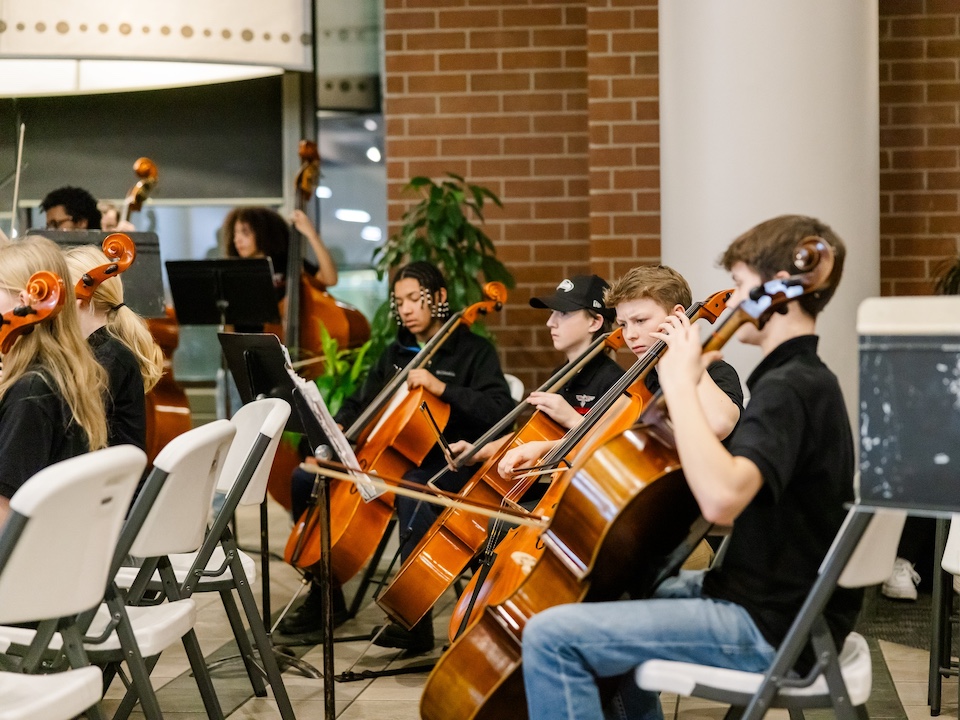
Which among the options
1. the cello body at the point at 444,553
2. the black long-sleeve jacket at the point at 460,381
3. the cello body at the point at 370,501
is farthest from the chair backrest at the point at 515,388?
the cello body at the point at 444,553

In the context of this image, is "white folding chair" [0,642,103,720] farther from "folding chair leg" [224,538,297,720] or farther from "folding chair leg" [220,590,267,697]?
"folding chair leg" [220,590,267,697]

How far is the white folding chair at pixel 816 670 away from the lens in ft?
5.97

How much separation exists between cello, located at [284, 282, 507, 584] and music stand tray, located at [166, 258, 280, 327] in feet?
3.40

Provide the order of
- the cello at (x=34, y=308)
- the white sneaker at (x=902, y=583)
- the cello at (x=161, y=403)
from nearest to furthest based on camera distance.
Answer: the cello at (x=34, y=308), the white sneaker at (x=902, y=583), the cello at (x=161, y=403)

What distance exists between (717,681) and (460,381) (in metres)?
2.11

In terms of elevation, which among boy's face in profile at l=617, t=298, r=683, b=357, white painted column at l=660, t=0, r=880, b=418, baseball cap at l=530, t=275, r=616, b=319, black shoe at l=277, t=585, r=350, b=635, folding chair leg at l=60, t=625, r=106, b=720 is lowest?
black shoe at l=277, t=585, r=350, b=635

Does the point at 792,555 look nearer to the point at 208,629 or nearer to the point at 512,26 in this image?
the point at 208,629

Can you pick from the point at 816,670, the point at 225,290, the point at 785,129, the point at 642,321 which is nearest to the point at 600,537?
the point at 816,670

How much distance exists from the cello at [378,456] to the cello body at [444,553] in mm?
337

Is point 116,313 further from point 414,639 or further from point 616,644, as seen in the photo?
point 616,644

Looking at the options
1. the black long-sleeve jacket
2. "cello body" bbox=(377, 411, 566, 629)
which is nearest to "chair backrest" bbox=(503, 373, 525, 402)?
the black long-sleeve jacket

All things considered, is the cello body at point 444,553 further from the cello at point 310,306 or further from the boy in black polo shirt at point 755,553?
the cello at point 310,306

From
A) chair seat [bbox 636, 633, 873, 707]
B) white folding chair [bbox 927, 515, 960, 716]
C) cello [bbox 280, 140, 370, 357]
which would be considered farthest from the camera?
cello [bbox 280, 140, 370, 357]

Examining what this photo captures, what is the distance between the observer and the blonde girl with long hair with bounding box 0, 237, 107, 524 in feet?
7.43
